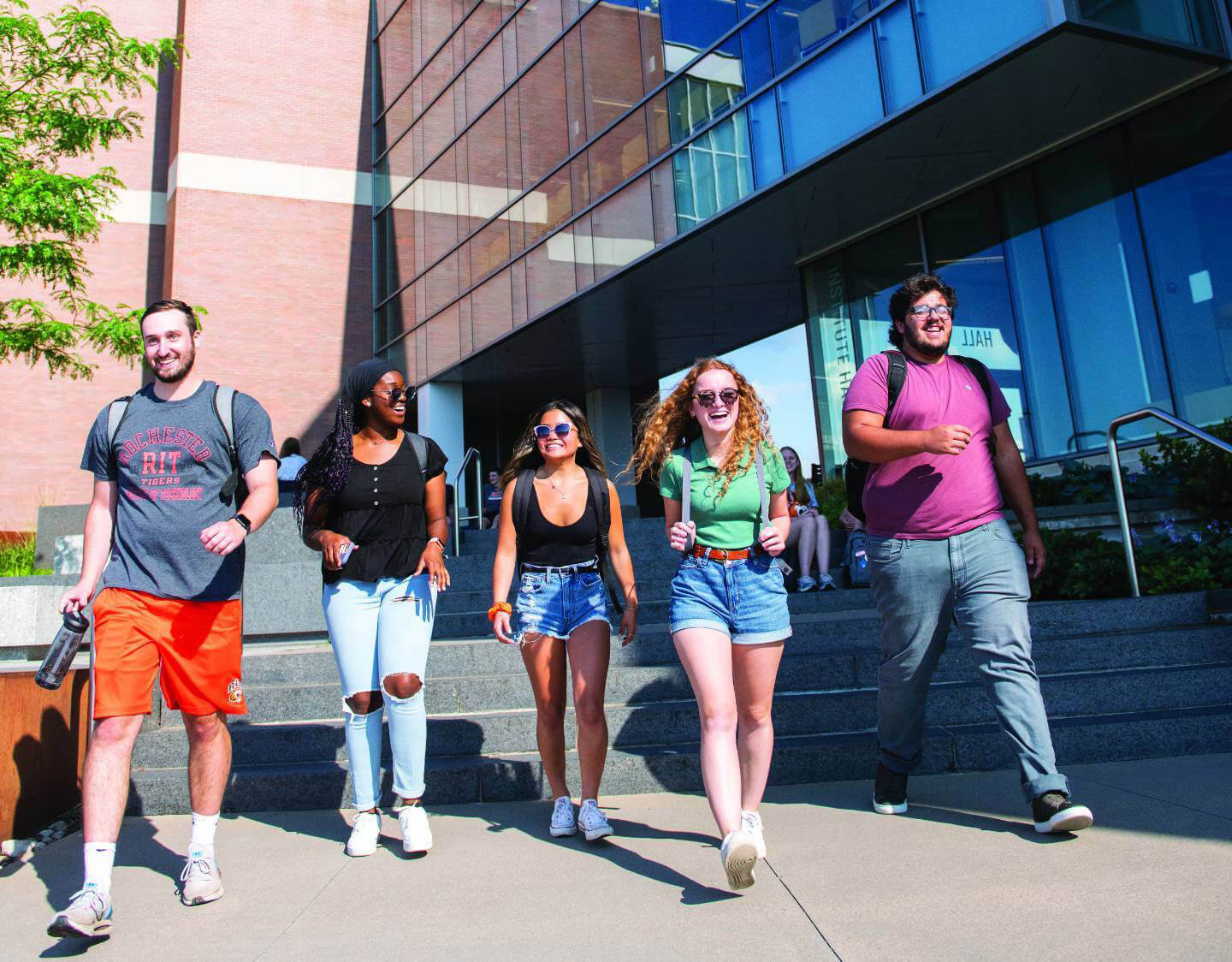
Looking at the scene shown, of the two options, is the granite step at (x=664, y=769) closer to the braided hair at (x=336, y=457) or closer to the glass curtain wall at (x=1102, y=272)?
the braided hair at (x=336, y=457)

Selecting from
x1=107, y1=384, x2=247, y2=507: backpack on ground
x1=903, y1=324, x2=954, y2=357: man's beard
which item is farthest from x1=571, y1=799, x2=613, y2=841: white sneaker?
x1=903, y1=324, x2=954, y2=357: man's beard

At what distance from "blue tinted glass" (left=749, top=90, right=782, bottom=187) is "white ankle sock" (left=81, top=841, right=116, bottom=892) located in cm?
1068

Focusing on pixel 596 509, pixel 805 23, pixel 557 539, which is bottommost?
pixel 557 539

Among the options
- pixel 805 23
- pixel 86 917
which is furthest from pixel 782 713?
pixel 805 23

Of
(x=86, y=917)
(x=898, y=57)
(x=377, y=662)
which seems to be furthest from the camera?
(x=898, y=57)

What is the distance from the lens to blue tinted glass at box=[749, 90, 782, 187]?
1195cm

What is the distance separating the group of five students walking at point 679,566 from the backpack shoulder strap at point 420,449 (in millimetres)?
11

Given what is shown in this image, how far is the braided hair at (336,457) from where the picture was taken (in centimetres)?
422

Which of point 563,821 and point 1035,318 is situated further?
point 1035,318

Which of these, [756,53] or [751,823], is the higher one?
[756,53]

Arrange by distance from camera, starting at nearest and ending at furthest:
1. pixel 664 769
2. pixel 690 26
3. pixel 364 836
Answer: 1. pixel 364 836
2. pixel 664 769
3. pixel 690 26

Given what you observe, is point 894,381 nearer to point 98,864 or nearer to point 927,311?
point 927,311

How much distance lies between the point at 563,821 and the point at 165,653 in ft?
5.88

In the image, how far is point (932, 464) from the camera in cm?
394
